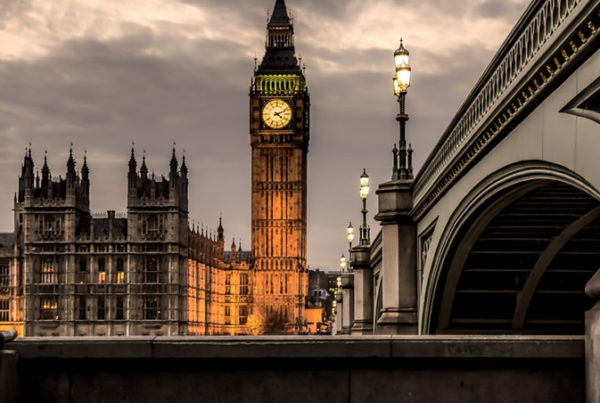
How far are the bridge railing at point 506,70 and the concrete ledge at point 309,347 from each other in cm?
274

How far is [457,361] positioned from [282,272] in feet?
465

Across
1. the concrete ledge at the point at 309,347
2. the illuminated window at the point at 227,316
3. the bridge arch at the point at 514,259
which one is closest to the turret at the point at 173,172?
the illuminated window at the point at 227,316

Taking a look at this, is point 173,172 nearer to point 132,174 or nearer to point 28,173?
point 132,174

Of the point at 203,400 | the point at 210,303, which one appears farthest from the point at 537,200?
the point at 210,303

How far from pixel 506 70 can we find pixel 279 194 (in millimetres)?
139394

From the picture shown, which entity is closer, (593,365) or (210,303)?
(593,365)

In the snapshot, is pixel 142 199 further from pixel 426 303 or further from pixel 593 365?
pixel 593 365

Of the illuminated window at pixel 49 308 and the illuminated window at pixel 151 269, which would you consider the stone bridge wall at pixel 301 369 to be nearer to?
the illuminated window at pixel 151 269

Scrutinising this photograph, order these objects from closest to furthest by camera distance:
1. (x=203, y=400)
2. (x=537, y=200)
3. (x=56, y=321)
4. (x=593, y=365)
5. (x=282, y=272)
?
(x=593, y=365), (x=203, y=400), (x=537, y=200), (x=56, y=321), (x=282, y=272)

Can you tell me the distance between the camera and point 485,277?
21500 mm

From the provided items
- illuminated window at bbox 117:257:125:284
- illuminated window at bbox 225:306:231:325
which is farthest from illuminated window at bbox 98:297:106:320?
illuminated window at bbox 225:306:231:325

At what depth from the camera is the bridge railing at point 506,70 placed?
33.0 ft

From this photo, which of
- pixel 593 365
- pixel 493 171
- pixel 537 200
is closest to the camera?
pixel 593 365

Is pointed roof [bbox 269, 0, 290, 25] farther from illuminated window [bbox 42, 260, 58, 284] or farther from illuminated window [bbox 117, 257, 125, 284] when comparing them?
illuminated window [bbox 42, 260, 58, 284]
